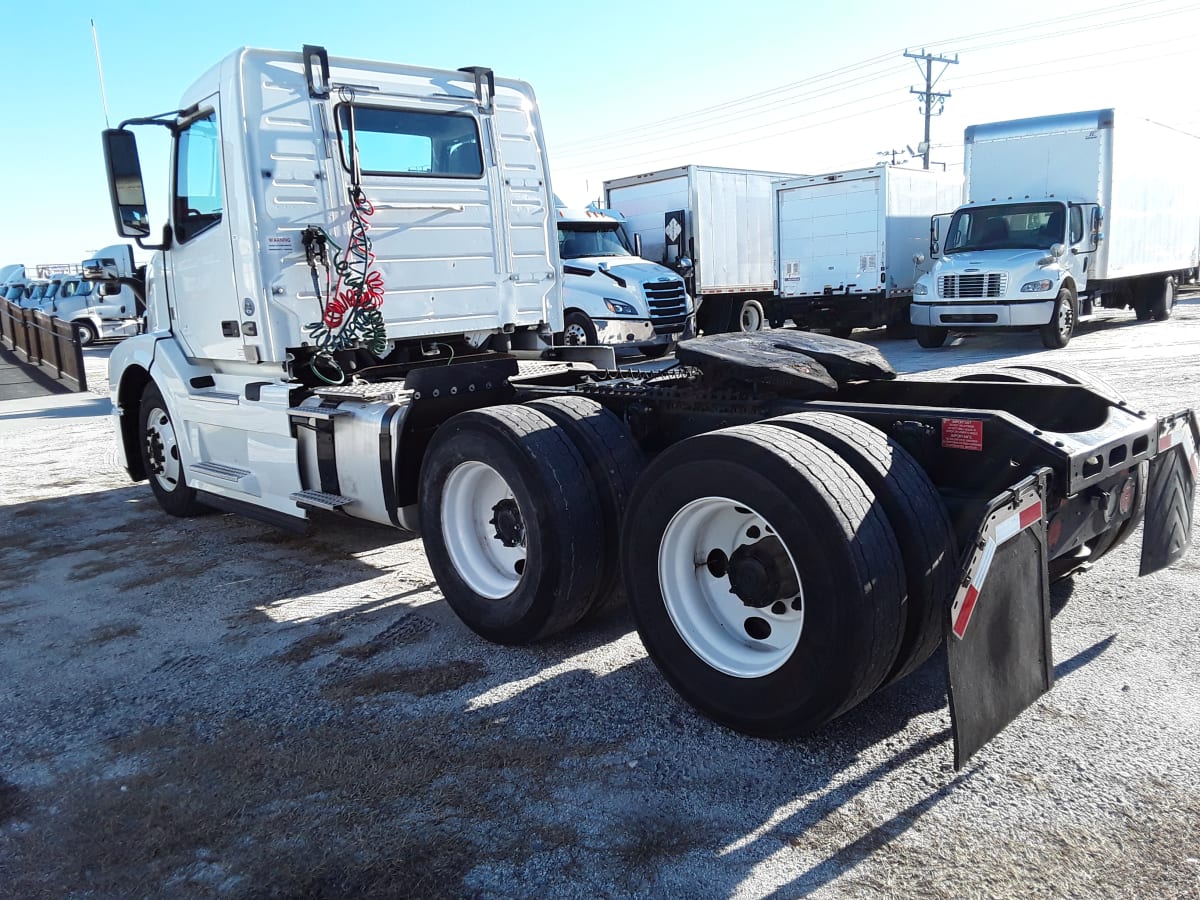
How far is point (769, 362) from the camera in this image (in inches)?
161

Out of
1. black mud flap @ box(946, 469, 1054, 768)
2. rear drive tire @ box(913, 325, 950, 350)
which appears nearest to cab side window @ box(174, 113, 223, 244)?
black mud flap @ box(946, 469, 1054, 768)

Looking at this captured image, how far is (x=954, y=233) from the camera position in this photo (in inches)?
656

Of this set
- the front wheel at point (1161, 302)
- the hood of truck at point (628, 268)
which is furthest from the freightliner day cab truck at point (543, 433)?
the front wheel at point (1161, 302)

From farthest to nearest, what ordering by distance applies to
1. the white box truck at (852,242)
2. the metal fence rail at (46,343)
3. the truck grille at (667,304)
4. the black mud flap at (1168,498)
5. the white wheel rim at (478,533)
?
1. the white box truck at (852,242)
2. the metal fence rail at (46,343)
3. the truck grille at (667,304)
4. the white wheel rim at (478,533)
5. the black mud flap at (1168,498)

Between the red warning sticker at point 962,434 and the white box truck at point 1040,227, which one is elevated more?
the white box truck at point 1040,227

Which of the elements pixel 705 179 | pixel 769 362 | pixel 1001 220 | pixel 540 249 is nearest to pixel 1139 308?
pixel 1001 220

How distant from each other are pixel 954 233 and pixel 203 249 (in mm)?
13875

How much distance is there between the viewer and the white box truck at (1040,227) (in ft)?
50.3

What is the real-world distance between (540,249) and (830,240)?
13.3 m

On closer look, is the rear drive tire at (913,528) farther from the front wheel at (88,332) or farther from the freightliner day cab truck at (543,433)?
the front wheel at (88,332)

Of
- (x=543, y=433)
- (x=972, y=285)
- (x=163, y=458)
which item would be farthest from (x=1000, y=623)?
(x=972, y=285)

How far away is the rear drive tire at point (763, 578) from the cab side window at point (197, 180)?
386 cm

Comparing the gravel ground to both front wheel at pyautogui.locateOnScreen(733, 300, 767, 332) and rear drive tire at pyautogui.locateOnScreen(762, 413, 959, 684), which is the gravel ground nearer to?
rear drive tire at pyautogui.locateOnScreen(762, 413, 959, 684)

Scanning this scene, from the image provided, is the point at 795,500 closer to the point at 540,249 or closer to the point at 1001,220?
the point at 540,249
